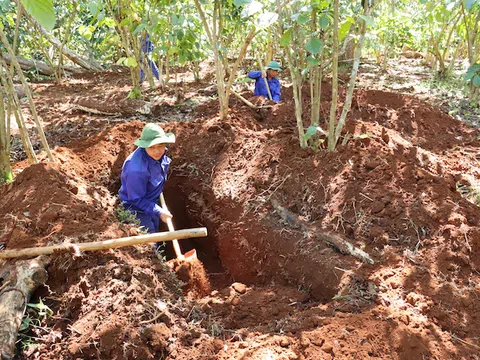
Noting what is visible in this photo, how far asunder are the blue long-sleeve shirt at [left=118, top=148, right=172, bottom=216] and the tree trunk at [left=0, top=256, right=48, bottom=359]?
1271 mm

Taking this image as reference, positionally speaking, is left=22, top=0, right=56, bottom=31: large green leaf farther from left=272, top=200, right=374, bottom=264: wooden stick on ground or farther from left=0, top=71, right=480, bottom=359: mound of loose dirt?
left=272, top=200, right=374, bottom=264: wooden stick on ground

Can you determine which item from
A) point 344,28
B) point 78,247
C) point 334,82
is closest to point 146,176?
point 78,247

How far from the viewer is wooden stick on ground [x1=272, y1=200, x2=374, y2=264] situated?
286 centimetres

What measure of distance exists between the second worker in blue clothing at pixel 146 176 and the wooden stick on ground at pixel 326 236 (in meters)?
1.07

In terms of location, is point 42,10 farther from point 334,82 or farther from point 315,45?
point 334,82

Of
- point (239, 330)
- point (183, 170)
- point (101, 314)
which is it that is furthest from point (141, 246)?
point (183, 170)

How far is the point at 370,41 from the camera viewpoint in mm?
8859

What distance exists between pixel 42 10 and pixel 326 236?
8.62 ft

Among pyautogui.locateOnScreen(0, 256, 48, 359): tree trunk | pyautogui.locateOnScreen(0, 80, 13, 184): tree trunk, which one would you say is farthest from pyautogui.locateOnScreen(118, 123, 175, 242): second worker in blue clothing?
pyautogui.locateOnScreen(0, 256, 48, 359): tree trunk

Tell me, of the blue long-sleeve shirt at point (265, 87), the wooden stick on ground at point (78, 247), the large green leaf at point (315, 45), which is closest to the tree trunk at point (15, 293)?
the wooden stick on ground at point (78, 247)

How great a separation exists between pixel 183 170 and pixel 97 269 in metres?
2.23

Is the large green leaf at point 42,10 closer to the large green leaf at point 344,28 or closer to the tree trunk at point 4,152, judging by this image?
the large green leaf at point 344,28

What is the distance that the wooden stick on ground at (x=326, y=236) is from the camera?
9.38 ft

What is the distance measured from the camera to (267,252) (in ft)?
11.0
